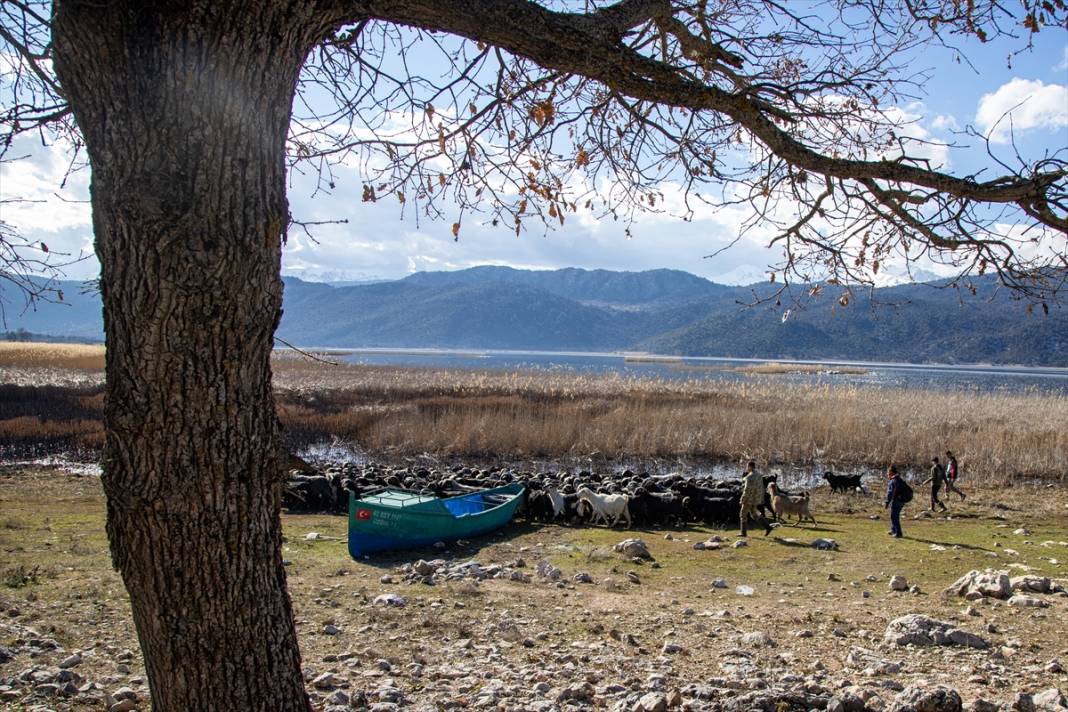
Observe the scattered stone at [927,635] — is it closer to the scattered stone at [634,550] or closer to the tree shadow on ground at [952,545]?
the scattered stone at [634,550]

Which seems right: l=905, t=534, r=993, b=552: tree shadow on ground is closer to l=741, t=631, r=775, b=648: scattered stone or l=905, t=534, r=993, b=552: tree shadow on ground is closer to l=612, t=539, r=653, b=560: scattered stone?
l=612, t=539, r=653, b=560: scattered stone

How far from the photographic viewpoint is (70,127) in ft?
15.6

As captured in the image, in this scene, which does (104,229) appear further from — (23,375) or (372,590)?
(23,375)

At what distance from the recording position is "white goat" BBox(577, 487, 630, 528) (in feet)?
49.4

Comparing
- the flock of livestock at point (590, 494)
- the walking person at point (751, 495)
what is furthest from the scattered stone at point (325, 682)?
the walking person at point (751, 495)

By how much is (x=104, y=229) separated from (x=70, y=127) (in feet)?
8.63

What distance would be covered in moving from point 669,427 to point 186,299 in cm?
2548

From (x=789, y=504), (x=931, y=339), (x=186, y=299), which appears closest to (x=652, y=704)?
(x=186, y=299)

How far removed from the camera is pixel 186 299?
8.66 feet

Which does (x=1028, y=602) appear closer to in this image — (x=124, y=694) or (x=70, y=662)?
(x=124, y=694)

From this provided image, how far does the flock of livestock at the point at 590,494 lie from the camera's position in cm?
1541

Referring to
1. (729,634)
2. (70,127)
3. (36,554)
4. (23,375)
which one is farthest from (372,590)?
(23,375)

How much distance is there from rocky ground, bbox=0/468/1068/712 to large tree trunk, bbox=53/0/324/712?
246cm

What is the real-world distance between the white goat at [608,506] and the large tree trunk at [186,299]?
12.6m
